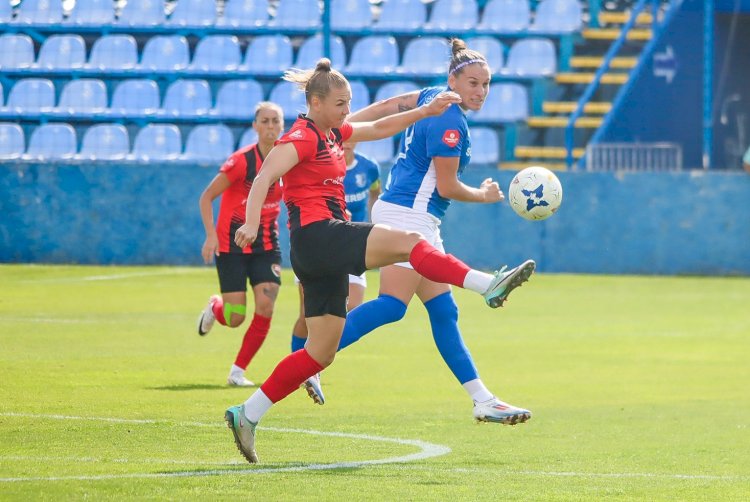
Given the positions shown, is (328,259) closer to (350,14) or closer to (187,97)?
(187,97)

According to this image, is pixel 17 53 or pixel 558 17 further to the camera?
pixel 17 53

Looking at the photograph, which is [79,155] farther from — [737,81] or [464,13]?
[737,81]

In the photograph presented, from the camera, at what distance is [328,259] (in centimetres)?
697

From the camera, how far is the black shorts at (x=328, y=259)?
6.93m

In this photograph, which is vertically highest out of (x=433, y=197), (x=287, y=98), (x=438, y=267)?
(x=433, y=197)

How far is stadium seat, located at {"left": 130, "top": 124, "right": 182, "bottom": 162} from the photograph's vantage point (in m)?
25.2

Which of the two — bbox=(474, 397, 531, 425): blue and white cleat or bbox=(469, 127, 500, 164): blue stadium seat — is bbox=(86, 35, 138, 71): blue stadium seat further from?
bbox=(474, 397, 531, 425): blue and white cleat

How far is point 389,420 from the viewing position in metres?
8.96

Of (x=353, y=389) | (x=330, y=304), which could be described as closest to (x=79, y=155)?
(x=353, y=389)

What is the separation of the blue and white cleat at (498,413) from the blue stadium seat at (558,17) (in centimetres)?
1923

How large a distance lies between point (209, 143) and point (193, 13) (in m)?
3.34

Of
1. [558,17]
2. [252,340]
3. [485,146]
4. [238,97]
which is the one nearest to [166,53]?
[238,97]

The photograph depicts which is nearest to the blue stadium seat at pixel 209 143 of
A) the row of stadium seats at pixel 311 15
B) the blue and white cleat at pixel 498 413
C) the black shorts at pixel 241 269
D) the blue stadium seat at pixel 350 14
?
the row of stadium seats at pixel 311 15

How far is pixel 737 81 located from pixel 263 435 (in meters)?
21.4
